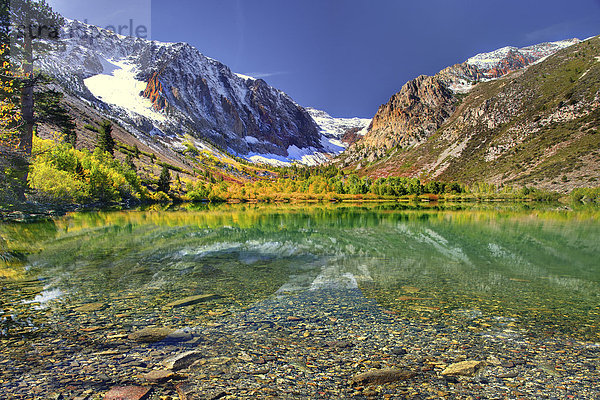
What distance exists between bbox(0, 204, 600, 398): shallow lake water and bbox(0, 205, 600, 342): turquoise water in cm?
7

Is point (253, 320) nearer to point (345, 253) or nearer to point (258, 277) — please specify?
point (258, 277)

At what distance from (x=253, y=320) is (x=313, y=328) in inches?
88.5

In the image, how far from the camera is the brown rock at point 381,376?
727 cm

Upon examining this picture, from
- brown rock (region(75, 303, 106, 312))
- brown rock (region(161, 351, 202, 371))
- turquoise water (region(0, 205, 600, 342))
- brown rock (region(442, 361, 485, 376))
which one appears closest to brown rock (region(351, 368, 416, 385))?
brown rock (region(442, 361, 485, 376))

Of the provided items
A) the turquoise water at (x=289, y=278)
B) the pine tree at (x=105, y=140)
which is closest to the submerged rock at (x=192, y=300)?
the turquoise water at (x=289, y=278)

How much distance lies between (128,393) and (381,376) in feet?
19.0

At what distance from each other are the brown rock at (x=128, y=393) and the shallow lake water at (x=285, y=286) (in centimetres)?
52

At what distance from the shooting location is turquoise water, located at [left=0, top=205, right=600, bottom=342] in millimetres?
11227

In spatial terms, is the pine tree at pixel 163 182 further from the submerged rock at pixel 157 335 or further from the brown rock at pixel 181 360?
the brown rock at pixel 181 360

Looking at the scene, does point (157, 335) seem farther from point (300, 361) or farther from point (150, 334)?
point (300, 361)

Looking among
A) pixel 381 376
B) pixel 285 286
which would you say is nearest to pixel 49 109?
pixel 285 286

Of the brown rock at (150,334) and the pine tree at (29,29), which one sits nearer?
the brown rock at (150,334)

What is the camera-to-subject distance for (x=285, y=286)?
51.4ft

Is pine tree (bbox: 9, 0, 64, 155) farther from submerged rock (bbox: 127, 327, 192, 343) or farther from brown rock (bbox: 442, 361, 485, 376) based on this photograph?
brown rock (bbox: 442, 361, 485, 376)
